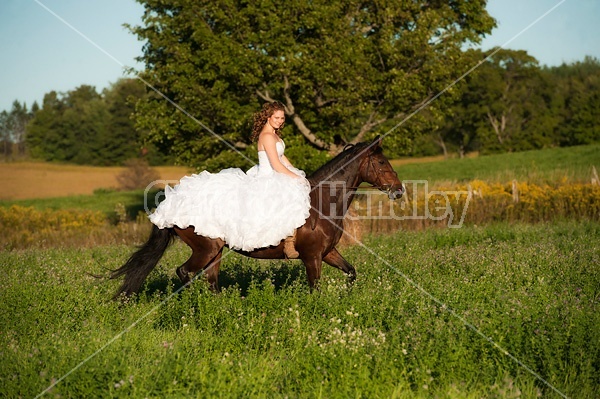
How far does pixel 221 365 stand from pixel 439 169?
4998 cm

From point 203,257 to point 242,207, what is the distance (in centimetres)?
92

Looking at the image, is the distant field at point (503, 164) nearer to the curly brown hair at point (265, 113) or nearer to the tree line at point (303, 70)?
the tree line at point (303, 70)

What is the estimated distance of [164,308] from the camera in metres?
7.52

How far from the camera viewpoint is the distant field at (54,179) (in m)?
60.4

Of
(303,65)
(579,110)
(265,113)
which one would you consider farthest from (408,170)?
(265,113)

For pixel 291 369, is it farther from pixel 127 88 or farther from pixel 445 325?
pixel 127 88

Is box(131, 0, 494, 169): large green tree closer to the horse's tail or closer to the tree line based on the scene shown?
the tree line

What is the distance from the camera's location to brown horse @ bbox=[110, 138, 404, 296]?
8.04 meters

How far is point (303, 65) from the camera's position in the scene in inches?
763

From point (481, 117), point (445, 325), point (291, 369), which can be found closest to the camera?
point (291, 369)

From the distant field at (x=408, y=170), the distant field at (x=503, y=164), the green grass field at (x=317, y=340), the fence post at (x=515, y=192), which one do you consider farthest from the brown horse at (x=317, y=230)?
the distant field at (x=503, y=164)

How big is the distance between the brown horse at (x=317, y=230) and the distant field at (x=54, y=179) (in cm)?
5297

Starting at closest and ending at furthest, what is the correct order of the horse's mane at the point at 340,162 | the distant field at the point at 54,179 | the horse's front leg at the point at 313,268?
the horse's front leg at the point at 313,268
the horse's mane at the point at 340,162
the distant field at the point at 54,179

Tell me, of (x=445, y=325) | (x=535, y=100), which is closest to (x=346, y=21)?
(x=445, y=325)
